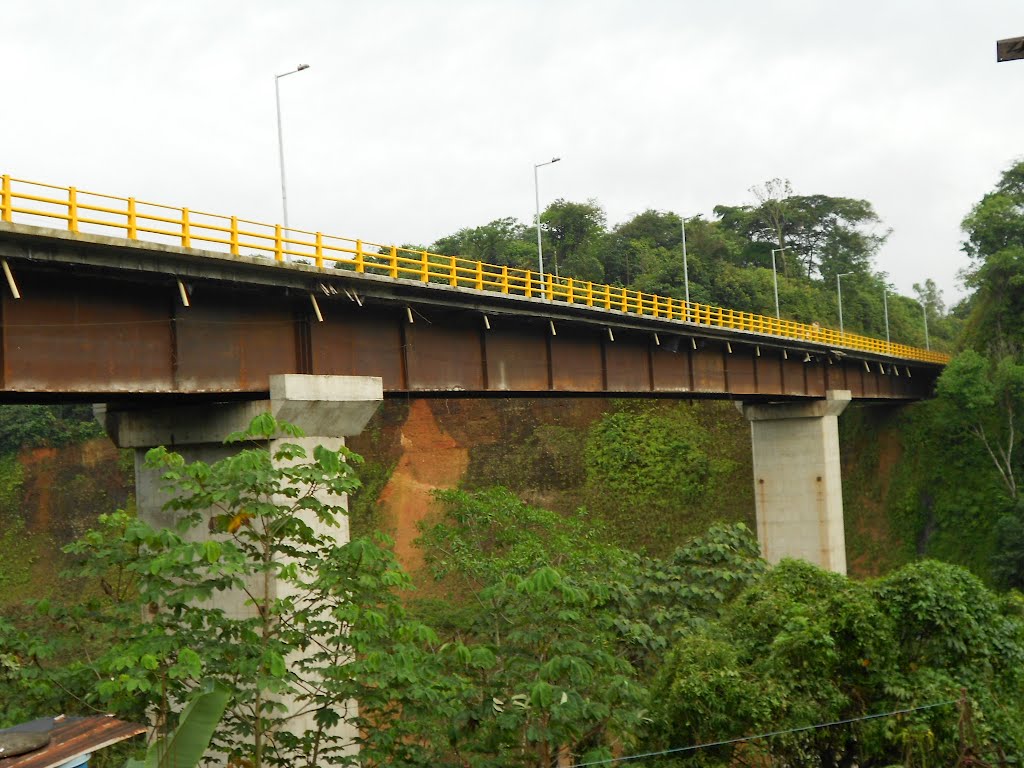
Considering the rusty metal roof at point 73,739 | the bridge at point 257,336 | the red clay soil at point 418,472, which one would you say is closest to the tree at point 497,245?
the red clay soil at point 418,472

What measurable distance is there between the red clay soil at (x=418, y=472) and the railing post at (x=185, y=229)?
1610 inches

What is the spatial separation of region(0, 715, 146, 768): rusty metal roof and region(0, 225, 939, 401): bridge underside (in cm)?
699

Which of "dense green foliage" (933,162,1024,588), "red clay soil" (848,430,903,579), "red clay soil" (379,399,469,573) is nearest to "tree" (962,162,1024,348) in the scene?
"dense green foliage" (933,162,1024,588)

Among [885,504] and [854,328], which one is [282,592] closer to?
[885,504]

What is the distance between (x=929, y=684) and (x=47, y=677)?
558 inches

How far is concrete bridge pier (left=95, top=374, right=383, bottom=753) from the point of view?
22.7 m

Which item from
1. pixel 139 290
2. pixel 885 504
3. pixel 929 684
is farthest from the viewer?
pixel 885 504

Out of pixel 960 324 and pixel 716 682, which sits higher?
pixel 960 324

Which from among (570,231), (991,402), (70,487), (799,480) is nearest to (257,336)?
(799,480)

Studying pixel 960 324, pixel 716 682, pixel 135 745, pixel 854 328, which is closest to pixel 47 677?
pixel 135 745

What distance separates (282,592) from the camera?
2184cm

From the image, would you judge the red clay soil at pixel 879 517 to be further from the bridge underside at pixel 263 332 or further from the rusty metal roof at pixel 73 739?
the rusty metal roof at pixel 73 739

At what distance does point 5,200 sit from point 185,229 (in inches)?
143

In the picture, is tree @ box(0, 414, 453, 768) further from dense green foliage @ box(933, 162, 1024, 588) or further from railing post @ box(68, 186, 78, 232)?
dense green foliage @ box(933, 162, 1024, 588)
